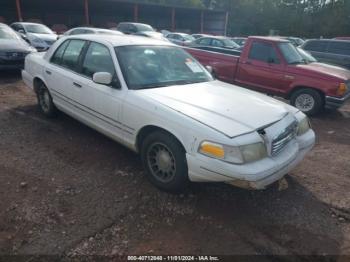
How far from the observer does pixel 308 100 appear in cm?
745

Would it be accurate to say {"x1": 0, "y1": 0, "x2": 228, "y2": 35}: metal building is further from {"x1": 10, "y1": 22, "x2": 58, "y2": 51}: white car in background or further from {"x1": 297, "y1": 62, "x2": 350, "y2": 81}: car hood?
{"x1": 297, "y1": 62, "x2": 350, "y2": 81}: car hood

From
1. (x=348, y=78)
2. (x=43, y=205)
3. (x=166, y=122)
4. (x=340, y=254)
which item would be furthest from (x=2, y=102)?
(x=348, y=78)

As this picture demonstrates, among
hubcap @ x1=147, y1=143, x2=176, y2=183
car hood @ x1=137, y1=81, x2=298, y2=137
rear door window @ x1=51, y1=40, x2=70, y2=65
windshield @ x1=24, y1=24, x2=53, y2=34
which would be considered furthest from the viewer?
windshield @ x1=24, y1=24, x2=53, y2=34

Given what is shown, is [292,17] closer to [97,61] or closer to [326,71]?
[326,71]

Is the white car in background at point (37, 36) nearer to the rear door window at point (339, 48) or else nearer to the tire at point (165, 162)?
the rear door window at point (339, 48)

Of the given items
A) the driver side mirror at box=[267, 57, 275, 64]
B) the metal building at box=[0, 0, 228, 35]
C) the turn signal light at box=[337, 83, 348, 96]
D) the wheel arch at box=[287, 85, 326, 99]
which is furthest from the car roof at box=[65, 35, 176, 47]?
the metal building at box=[0, 0, 228, 35]

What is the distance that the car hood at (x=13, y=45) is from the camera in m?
8.98

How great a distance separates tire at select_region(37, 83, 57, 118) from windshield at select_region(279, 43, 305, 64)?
5.49 m

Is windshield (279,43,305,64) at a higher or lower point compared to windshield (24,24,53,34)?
higher

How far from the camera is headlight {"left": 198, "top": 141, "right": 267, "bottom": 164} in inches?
117

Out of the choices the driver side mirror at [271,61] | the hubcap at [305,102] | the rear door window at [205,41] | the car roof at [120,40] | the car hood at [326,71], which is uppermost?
the car roof at [120,40]

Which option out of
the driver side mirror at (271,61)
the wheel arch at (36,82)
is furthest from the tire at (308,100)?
the wheel arch at (36,82)

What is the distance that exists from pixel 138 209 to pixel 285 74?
5.62m

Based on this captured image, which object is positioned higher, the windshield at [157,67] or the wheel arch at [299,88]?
the windshield at [157,67]
